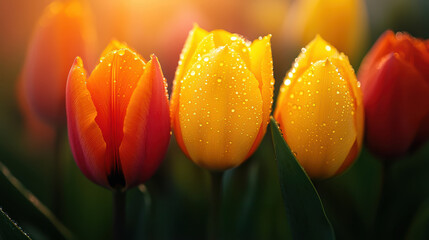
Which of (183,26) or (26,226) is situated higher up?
(183,26)

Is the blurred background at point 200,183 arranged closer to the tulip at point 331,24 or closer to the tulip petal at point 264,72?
the tulip at point 331,24

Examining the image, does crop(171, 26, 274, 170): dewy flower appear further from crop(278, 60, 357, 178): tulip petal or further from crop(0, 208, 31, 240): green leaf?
crop(0, 208, 31, 240): green leaf

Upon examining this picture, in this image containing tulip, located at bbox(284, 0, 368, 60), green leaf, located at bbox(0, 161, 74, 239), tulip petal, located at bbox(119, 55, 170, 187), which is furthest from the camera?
tulip, located at bbox(284, 0, 368, 60)

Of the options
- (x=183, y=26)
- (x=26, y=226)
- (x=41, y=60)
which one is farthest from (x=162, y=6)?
(x=26, y=226)

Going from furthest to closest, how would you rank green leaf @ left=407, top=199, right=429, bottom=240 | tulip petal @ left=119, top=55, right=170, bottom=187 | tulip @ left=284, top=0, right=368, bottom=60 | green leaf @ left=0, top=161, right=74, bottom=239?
tulip @ left=284, top=0, right=368, bottom=60 < green leaf @ left=407, top=199, right=429, bottom=240 < green leaf @ left=0, top=161, right=74, bottom=239 < tulip petal @ left=119, top=55, right=170, bottom=187

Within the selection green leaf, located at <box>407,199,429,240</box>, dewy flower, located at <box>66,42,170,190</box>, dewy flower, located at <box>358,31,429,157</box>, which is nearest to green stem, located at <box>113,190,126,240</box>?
dewy flower, located at <box>66,42,170,190</box>

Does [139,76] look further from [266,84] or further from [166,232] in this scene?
[166,232]

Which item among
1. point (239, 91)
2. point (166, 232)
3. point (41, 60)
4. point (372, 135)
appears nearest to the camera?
point (239, 91)
